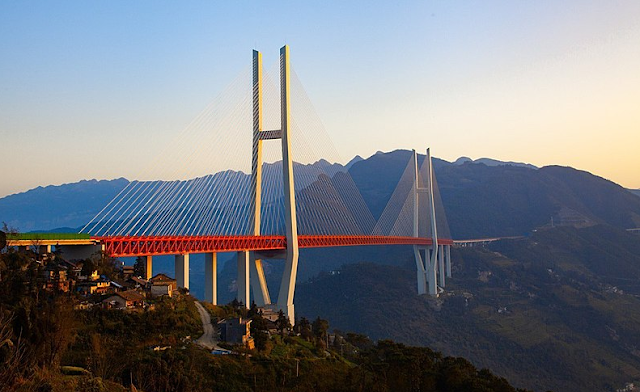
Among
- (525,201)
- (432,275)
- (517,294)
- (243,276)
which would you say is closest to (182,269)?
(243,276)

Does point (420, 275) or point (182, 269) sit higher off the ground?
Answer: point (182, 269)

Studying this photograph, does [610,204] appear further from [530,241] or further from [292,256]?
[292,256]

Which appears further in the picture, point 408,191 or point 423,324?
point 408,191

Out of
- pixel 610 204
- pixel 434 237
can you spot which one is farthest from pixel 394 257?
pixel 610 204

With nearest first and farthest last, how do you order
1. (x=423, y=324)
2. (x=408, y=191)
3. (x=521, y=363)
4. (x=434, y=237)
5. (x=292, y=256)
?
1. (x=292, y=256)
2. (x=521, y=363)
3. (x=423, y=324)
4. (x=434, y=237)
5. (x=408, y=191)

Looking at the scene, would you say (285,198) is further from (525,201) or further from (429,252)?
(525,201)

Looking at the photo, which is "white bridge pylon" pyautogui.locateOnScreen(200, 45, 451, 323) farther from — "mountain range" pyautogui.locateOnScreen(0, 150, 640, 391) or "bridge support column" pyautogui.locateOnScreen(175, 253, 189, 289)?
"mountain range" pyautogui.locateOnScreen(0, 150, 640, 391)

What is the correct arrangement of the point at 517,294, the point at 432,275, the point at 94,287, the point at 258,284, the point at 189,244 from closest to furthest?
the point at 94,287 → the point at 189,244 → the point at 258,284 → the point at 432,275 → the point at 517,294
